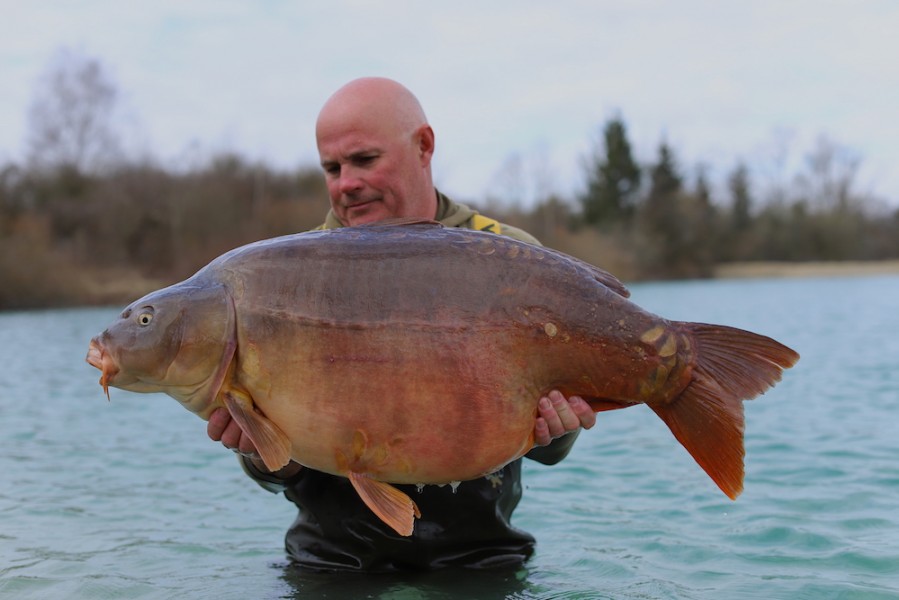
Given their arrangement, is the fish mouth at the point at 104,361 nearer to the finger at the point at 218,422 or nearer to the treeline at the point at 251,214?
the finger at the point at 218,422

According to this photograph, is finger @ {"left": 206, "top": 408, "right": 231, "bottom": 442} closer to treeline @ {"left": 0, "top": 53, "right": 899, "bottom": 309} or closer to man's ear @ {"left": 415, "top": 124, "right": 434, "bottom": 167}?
man's ear @ {"left": 415, "top": 124, "right": 434, "bottom": 167}

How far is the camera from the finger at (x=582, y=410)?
3191 mm

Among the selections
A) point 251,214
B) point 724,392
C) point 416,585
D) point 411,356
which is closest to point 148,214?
point 251,214

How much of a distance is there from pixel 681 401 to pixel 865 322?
66.1 feet

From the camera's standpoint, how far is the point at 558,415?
10.4 feet

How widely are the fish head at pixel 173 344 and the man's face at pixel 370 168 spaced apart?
99cm

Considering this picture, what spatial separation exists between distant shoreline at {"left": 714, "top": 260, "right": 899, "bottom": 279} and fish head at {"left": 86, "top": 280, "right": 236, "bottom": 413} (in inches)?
2186

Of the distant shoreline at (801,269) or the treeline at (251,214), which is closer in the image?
the treeline at (251,214)

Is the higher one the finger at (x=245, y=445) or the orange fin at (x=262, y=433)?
the orange fin at (x=262, y=433)

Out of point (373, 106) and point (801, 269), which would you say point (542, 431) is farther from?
point (801, 269)

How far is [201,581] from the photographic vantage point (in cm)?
471

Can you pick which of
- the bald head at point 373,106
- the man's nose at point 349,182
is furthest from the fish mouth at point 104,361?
the bald head at point 373,106

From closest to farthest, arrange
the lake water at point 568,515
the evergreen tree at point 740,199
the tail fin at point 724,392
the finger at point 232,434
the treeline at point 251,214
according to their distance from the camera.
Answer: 1. the tail fin at point 724,392
2. the finger at point 232,434
3. the lake water at point 568,515
4. the treeline at point 251,214
5. the evergreen tree at point 740,199

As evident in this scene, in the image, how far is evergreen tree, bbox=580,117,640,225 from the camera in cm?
6019
